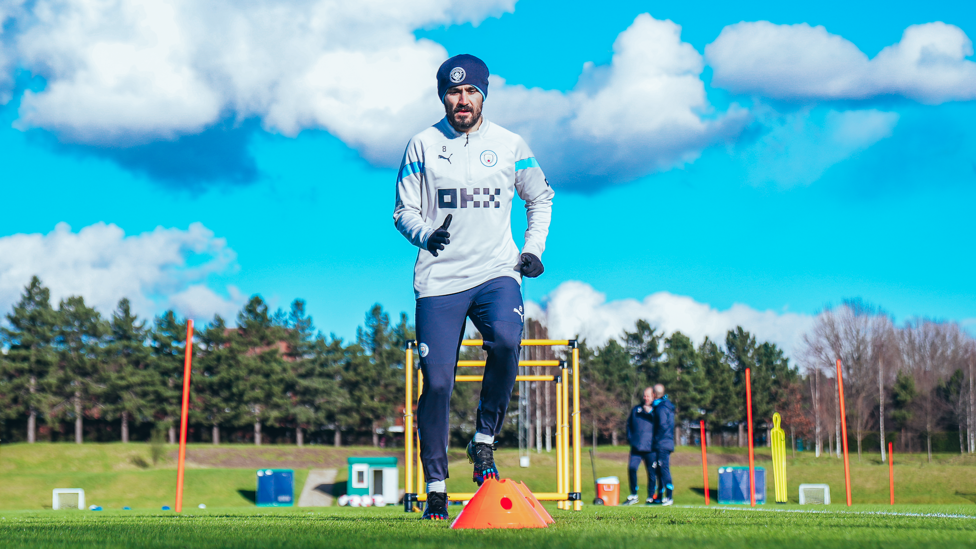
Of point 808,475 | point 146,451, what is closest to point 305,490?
point 808,475

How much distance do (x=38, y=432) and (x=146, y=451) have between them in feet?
46.2

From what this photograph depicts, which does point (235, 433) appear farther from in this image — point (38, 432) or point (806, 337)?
point (806, 337)

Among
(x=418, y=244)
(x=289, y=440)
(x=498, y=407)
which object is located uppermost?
(x=418, y=244)

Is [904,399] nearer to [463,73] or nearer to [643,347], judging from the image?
[643,347]

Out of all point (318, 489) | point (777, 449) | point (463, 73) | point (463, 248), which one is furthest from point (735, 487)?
point (463, 73)

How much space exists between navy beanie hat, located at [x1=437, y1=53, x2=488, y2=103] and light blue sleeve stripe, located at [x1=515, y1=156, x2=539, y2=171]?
423 millimetres

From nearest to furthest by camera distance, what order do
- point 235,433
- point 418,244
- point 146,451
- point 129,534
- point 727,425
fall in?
point 129,534 < point 418,244 < point 146,451 < point 235,433 < point 727,425

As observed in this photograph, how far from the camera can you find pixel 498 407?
436cm

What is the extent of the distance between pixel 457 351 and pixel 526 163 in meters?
1.15

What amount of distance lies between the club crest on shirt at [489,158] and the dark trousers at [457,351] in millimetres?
634

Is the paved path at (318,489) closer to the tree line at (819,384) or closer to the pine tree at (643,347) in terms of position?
the tree line at (819,384)

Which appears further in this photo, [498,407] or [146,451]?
[146,451]

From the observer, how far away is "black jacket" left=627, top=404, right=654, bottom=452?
48.6 feet

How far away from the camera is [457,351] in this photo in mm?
4312
